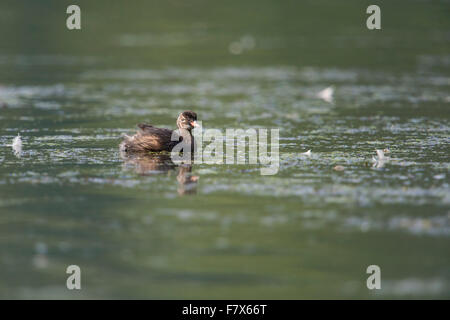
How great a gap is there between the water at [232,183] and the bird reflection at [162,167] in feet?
0.15

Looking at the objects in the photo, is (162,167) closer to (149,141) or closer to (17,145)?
(149,141)

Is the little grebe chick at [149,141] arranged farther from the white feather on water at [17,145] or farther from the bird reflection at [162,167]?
the white feather on water at [17,145]

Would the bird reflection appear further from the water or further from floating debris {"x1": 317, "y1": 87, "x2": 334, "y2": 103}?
floating debris {"x1": 317, "y1": 87, "x2": 334, "y2": 103}

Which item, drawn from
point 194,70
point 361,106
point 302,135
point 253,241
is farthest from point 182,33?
point 253,241

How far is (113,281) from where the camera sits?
763 centimetres

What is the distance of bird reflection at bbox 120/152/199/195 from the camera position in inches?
433

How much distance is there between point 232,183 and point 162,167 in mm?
1762

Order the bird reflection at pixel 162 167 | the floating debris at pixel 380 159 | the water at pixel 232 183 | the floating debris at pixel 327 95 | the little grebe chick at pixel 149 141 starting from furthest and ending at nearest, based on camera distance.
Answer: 1. the floating debris at pixel 327 95
2. the little grebe chick at pixel 149 141
3. the floating debris at pixel 380 159
4. the bird reflection at pixel 162 167
5. the water at pixel 232 183

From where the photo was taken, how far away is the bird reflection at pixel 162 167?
11000 mm

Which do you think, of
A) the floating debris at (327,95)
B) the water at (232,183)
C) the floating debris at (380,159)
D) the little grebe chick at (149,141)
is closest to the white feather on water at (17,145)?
the water at (232,183)

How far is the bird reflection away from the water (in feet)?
0.15

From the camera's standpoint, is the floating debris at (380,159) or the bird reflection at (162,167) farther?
the floating debris at (380,159)

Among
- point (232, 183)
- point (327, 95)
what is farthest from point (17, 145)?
point (327, 95)
